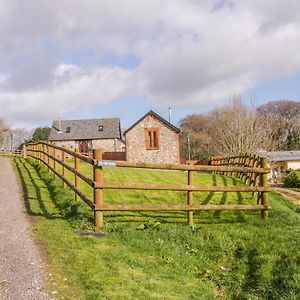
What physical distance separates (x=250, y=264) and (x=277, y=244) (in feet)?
2.18

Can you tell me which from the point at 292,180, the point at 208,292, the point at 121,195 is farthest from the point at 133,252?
the point at 292,180

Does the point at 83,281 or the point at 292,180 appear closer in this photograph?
the point at 83,281

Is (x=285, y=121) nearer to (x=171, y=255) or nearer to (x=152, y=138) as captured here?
(x=152, y=138)

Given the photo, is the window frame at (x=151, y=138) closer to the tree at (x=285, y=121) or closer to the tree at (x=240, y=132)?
the tree at (x=240, y=132)

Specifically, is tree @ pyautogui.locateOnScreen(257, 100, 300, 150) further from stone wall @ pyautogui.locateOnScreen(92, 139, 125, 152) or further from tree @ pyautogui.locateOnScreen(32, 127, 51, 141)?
tree @ pyautogui.locateOnScreen(32, 127, 51, 141)

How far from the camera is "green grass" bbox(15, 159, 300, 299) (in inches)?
195

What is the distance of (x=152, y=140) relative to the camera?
125ft

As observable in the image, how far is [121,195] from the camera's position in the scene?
34.2ft

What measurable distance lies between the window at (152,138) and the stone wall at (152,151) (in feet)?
0.96

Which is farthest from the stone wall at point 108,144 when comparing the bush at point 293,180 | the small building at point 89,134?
the bush at point 293,180

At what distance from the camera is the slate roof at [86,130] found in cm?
5959

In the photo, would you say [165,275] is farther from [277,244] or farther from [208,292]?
[277,244]

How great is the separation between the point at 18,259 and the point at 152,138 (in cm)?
3278

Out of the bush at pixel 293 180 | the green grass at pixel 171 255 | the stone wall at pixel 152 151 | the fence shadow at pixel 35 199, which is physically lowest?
the bush at pixel 293 180
